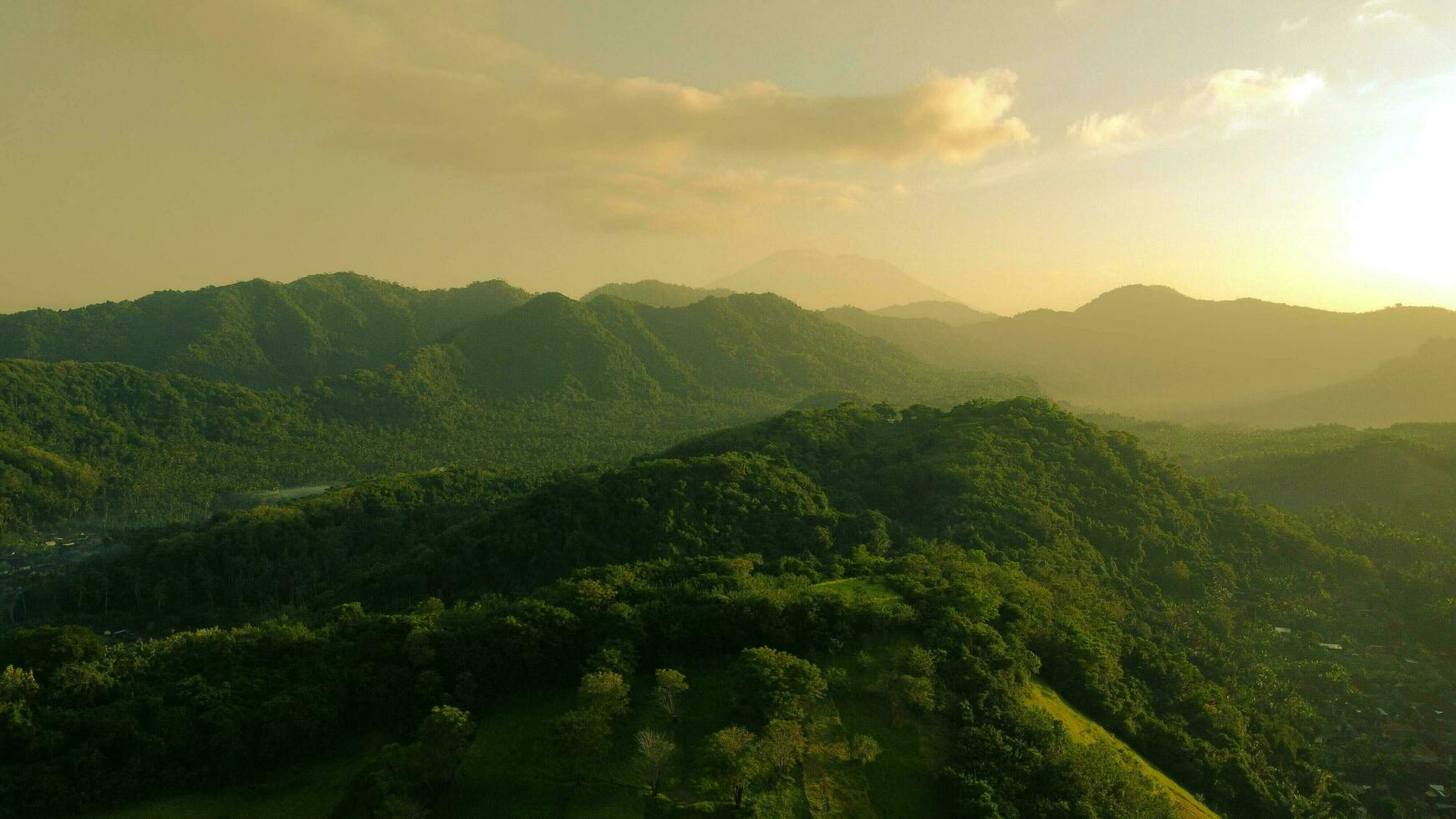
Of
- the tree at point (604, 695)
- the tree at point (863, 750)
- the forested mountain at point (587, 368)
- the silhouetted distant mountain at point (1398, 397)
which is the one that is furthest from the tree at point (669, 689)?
the silhouetted distant mountain at point (1398, 397)

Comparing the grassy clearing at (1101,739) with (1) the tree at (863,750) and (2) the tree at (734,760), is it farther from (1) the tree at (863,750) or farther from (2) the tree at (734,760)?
(2) the tree at (734,760)

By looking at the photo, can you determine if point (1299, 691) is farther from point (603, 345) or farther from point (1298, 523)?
point (603, 345)

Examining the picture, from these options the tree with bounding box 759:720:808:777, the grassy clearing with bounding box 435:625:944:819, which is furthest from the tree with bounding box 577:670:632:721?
the tree with bounding box 759:720:808:777

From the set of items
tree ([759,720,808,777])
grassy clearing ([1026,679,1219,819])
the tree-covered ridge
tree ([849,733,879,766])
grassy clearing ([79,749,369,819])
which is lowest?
grassy clearing ([1026,679,1219,819])

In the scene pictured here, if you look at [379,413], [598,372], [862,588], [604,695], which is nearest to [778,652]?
[604,695]

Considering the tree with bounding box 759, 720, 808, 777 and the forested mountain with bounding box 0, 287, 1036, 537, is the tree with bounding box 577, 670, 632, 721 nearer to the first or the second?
the tree with bounding box 759, 720, 808, 777

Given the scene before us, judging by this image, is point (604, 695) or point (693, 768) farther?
point (604, 695)

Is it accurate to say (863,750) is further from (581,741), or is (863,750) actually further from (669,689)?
(581,741)
